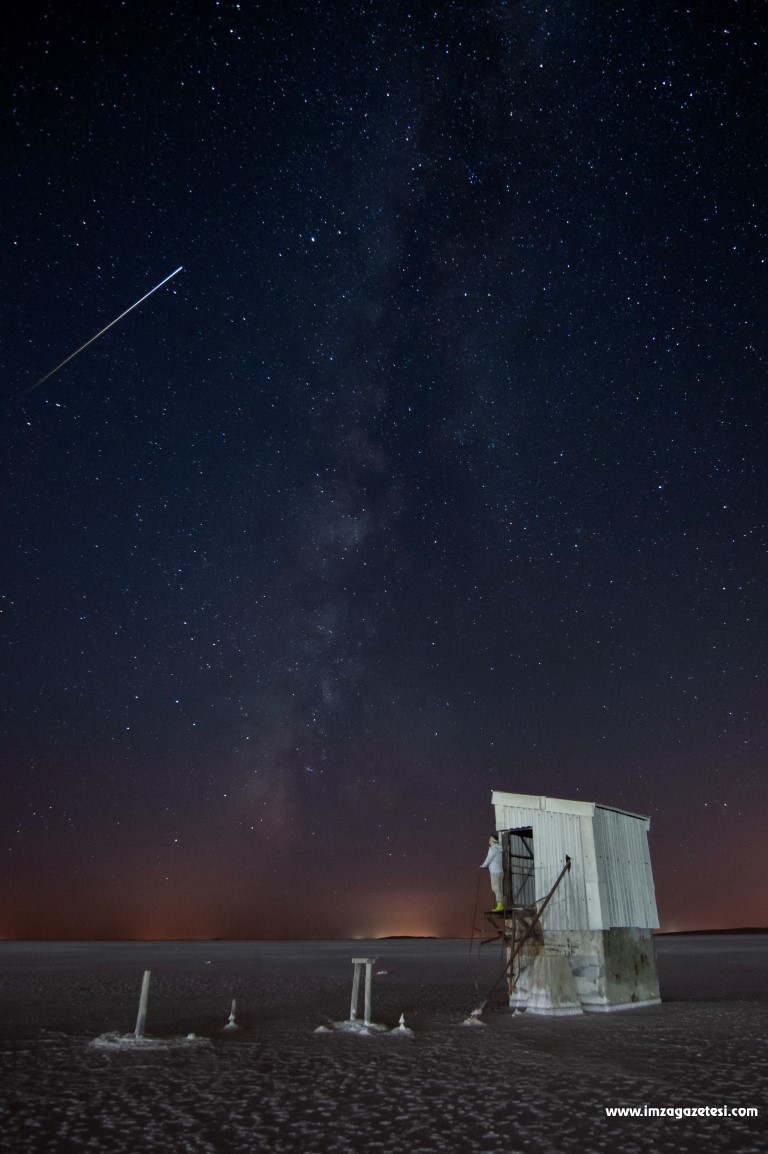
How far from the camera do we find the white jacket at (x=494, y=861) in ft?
78.7

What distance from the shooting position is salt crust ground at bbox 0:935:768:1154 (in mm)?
11016

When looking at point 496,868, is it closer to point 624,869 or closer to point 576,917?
point 576,917

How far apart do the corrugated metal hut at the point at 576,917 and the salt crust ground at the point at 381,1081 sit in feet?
2.88

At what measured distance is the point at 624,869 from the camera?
25.0 m

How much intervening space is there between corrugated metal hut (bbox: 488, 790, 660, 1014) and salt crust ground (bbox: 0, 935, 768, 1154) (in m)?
0.88

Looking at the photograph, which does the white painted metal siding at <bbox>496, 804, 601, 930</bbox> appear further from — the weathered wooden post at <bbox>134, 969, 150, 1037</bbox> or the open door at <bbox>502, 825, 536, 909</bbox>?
the weathered wooden post at <bbox>134, 969, 150, 1037</bbox>

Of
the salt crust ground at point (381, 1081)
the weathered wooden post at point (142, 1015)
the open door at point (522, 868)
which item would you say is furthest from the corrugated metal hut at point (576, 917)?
the weathered wooden post at point (142, 1015)

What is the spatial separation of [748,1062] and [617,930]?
7.66 meters

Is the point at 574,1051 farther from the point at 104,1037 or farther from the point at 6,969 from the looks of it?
the point at 6,969

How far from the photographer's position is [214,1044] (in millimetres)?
18797

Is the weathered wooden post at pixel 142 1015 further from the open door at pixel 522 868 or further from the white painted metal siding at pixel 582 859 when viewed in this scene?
the open door at pixel 522 868

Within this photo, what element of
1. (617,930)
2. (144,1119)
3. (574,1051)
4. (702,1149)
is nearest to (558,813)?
(617,930)

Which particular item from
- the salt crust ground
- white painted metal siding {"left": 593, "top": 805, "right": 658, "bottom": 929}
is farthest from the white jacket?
the salt crust ground

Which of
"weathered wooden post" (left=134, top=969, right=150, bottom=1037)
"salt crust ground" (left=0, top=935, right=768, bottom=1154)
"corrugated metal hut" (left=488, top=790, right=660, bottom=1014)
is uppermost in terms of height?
"corrugated metal hut" (left=488, top=790, right=660, bottom=1014)
